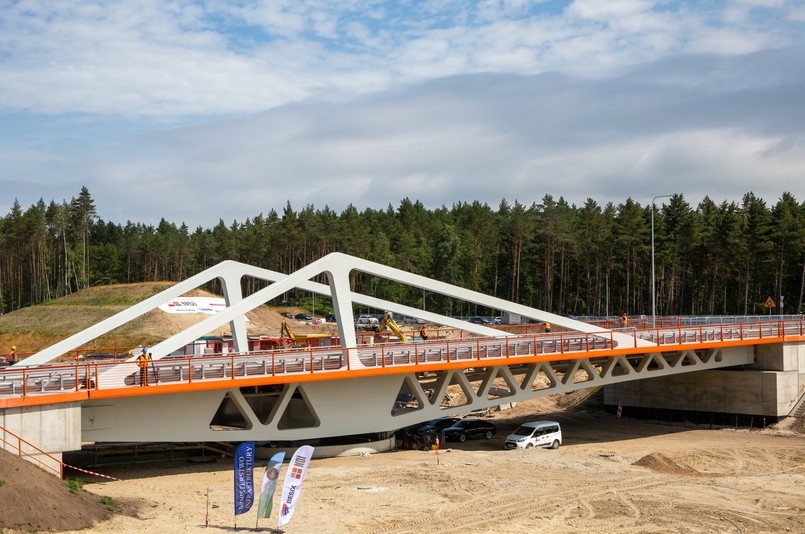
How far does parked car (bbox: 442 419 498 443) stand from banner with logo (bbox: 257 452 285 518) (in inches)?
851

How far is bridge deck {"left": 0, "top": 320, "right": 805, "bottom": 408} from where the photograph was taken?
31000 mm

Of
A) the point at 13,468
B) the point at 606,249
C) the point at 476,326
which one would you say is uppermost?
the point at 606,249

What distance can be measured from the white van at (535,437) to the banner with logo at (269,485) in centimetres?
1990

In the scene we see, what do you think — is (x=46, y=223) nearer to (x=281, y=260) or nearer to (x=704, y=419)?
(x=281, y=260)

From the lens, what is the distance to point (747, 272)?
9144 centimetres

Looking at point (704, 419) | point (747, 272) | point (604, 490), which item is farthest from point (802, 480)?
point (747, 272)

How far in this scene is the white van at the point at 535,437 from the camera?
42.2 metres

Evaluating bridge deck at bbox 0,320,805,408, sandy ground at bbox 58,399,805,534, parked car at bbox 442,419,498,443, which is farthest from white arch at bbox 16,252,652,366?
parked car at bbox 442,419,498,443

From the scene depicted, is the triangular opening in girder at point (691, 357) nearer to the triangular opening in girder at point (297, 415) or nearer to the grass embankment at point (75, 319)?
the triangular opening in girder at point (297, 415)

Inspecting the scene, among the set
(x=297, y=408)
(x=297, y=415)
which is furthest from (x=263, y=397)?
(x=297, y=415)

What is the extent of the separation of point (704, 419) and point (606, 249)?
4693 centimetres

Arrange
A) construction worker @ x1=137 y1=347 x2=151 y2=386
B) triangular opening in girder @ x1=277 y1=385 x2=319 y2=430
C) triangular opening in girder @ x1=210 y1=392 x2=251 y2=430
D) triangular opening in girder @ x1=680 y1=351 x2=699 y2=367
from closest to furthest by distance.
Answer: construction worker @ x1=137 y1=347 x2=151 y2=386 < triangular opening in girder @ x1=277 y1=385 x2=319 y2=430 < triangular opening in girder @ x1=210 y1=392 x2=251 y2=430 < triangular opening in girder @ x1=680 y1=351 x2=699 y2=367

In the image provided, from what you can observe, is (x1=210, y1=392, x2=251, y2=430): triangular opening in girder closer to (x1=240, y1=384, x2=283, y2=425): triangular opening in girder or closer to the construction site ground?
(x1=240, y1=384, x2=283, y2=425): triangular opening in girder

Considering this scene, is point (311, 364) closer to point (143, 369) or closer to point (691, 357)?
point (143, 369)
